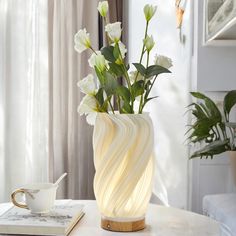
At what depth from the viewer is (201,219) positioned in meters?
1.12

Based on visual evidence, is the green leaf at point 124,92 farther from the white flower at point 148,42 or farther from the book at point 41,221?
the book at point 41,221

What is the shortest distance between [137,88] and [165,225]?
370mm

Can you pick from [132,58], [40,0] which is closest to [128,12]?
[132,58]

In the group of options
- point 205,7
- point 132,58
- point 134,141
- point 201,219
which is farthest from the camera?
point 132,58

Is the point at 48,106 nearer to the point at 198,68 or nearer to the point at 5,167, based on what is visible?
the point at 5,167

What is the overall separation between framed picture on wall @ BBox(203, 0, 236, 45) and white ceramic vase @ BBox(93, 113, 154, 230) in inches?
20.2

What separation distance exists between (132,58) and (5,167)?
1046 millimetres

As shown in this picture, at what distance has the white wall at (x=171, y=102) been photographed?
1913 millimetres

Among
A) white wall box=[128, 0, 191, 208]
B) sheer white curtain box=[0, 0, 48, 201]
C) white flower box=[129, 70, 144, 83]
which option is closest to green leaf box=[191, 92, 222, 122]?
white wall box=[128, 0, 191, 208]

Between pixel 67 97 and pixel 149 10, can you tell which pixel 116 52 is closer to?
pixel 149 10

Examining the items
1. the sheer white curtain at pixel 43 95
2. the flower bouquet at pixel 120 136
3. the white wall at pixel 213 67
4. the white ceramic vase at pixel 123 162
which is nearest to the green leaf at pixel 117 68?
the flower bouquet at pixel 120 136

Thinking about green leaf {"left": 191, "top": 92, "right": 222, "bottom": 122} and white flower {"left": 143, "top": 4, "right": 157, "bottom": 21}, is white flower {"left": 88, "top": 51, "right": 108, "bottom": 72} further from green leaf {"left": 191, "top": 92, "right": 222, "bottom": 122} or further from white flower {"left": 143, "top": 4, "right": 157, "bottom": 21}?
green leaf {"left": 191, "top": 92, "right": 222, "bottom": 122}

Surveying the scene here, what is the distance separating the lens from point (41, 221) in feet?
3.35

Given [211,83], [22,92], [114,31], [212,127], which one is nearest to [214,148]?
[212,127]
